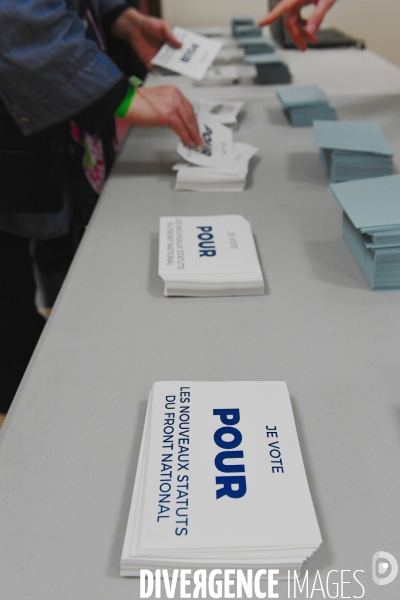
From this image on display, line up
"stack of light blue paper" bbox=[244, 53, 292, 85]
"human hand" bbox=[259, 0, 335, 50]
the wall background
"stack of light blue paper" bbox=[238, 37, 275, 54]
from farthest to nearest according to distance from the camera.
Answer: the wall background, "stack of light blue paper" bbox=[238, 37, 275, 54], "stack of light blue paper" bbox=[244, 53, 292, 85], "human hand" bbox=[259, 0, 335, 50]

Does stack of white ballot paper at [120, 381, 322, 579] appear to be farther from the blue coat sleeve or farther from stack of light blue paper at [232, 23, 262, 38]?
stack of light blue paper at [232, 23, 262, 38]

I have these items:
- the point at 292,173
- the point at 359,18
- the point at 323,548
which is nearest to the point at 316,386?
the point at 323,548

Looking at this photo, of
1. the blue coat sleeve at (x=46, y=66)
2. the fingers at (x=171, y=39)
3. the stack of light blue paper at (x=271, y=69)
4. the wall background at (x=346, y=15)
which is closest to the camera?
the blue coat sleeve at (x=46, y=66)

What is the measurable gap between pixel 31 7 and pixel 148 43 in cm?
80

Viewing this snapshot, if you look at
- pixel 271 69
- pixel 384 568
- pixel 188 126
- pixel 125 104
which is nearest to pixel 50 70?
pixel 125 104

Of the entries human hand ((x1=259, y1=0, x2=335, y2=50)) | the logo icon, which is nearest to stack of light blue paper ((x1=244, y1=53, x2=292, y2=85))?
human hand ((x1=259, y1=0, x2=335, y2=50))

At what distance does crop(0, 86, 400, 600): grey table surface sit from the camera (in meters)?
0.44

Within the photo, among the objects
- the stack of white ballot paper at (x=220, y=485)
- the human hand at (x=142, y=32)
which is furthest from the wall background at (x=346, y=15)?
the stack of white ballot paper at (x=220, y=485)

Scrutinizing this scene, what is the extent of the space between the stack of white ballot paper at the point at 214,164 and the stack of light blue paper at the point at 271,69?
0.65 m

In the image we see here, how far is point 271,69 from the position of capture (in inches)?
67.7

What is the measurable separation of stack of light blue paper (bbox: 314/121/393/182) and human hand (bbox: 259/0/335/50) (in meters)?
0.42

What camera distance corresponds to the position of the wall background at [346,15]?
3.25 meters

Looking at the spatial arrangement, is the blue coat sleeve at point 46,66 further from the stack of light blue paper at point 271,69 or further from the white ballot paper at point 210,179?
the stack of light blue paper at point 271,69

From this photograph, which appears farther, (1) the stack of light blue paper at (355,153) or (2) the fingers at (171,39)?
(2) the fingers at (171,39)
